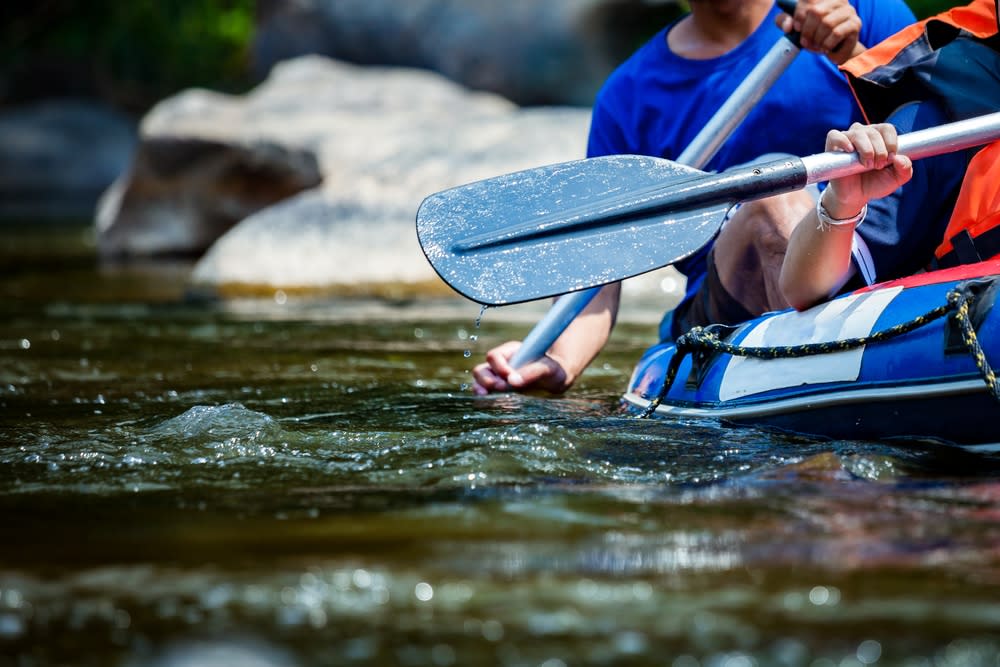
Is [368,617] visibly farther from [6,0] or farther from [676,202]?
[6,0]

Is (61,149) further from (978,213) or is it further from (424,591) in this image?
(424,591)

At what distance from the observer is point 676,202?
2611mm

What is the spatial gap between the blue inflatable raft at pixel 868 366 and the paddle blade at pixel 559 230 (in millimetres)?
216

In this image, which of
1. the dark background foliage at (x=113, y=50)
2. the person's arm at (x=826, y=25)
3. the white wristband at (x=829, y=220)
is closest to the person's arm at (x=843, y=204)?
the white wristband at (x=829, y=220)

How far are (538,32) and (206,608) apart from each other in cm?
902

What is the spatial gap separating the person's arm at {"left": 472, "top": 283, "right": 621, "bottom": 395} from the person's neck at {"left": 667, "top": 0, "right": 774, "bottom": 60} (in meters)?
0.61

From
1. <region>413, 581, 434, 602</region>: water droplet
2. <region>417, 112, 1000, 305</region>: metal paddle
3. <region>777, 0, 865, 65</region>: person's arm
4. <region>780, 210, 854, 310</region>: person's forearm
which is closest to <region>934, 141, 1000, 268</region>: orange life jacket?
<region>780, 210, 854, 310</region>: person's forearm

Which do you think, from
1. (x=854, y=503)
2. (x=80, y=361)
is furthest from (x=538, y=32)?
(x=854, y=503)

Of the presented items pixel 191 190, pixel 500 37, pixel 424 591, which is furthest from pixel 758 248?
pixel 500 37

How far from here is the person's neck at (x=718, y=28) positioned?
310cm

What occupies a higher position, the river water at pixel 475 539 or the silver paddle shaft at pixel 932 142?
the silver paddle shaft at pixel 932 142

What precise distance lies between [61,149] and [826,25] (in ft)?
57.3

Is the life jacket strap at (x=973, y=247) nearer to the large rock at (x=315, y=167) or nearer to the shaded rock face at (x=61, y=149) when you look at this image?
the large rock at (x=315, y=167)

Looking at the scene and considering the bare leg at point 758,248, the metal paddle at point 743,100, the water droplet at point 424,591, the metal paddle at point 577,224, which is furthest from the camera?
the metal paddle at point 743,100
